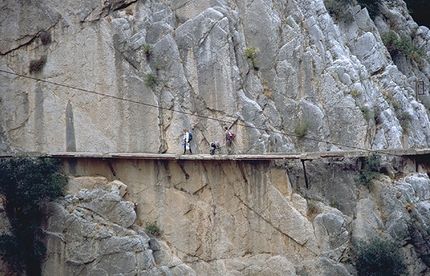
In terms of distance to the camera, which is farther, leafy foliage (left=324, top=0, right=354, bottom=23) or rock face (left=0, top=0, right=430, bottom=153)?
leafy foliage (left=324, top=0, right=354, bottom=23)

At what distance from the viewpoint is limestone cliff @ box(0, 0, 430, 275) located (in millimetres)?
35438

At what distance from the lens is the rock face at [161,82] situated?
36.3 metres

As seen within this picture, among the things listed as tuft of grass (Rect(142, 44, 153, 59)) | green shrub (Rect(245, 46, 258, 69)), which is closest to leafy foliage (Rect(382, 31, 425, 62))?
green shrub (Rect(245, 46, 258, 69))

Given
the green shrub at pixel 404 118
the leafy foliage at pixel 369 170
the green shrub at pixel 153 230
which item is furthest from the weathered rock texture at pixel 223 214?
the green shrub at pixel 404 118

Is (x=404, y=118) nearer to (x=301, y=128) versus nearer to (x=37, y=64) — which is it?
(x=301, y=128)

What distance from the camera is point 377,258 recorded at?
117 ft

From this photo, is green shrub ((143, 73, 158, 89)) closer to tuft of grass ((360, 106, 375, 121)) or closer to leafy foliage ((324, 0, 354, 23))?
tuft of grass ((360, 106, 375, 121))

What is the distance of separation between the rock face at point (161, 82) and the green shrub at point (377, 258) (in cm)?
435

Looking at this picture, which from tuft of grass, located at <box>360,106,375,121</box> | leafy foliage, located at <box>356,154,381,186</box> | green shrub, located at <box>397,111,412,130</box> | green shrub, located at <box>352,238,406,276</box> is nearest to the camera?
green shrub, located at <box>352,238,406,276</box>

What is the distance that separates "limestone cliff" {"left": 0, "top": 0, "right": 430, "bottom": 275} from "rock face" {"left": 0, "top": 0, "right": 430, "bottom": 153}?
51 mm

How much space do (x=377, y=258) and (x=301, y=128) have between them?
585cm

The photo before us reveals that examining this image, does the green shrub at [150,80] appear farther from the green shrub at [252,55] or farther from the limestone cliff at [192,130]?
the green shrub at [252,55]

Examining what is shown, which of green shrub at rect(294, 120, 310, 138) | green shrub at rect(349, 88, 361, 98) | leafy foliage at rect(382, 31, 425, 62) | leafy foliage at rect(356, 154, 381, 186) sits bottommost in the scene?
leafy foliage at rect(356, 154, 381, 186)

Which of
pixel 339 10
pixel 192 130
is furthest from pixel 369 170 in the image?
pixel 339 10
